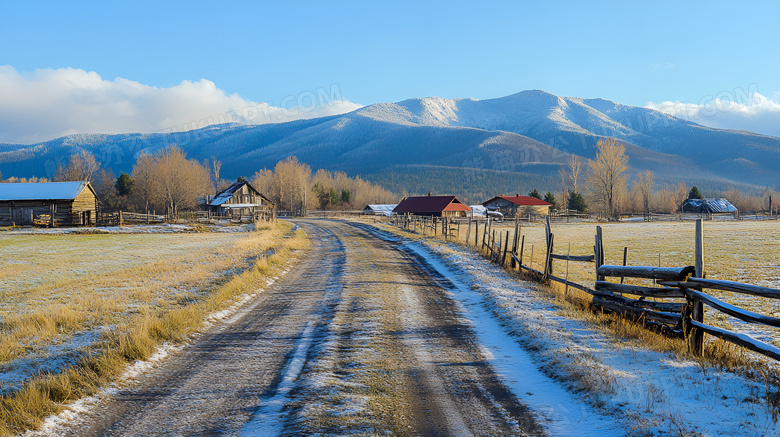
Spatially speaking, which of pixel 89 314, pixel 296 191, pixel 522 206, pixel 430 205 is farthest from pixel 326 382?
pixel 296 191

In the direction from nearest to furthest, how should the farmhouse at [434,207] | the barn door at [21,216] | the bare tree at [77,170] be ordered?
the barn door at [21,216], the farmhouse at [434,207], the bare tree at [77,170]

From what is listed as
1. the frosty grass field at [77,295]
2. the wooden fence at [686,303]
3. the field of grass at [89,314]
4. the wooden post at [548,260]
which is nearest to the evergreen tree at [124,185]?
the frosty grass field at [77,295]

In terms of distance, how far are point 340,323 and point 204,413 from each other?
14.3ft

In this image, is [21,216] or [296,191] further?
[296,191]

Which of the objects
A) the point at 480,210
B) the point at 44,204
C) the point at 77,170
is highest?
the point at 77,170

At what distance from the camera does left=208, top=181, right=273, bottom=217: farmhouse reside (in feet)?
234

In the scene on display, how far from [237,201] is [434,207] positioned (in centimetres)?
3429

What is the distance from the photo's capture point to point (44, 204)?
49.6 m

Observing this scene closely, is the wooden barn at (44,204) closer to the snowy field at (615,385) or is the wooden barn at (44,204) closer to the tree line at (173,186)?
the tree line at (173,186)

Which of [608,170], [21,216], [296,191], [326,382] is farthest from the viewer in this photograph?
[296,191]

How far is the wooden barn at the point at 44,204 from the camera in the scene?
161 feet

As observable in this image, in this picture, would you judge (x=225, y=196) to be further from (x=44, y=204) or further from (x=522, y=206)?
(x=522, y=206)

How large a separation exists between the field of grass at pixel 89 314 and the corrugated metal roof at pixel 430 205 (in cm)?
5847

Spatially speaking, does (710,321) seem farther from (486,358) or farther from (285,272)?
(285,272)
